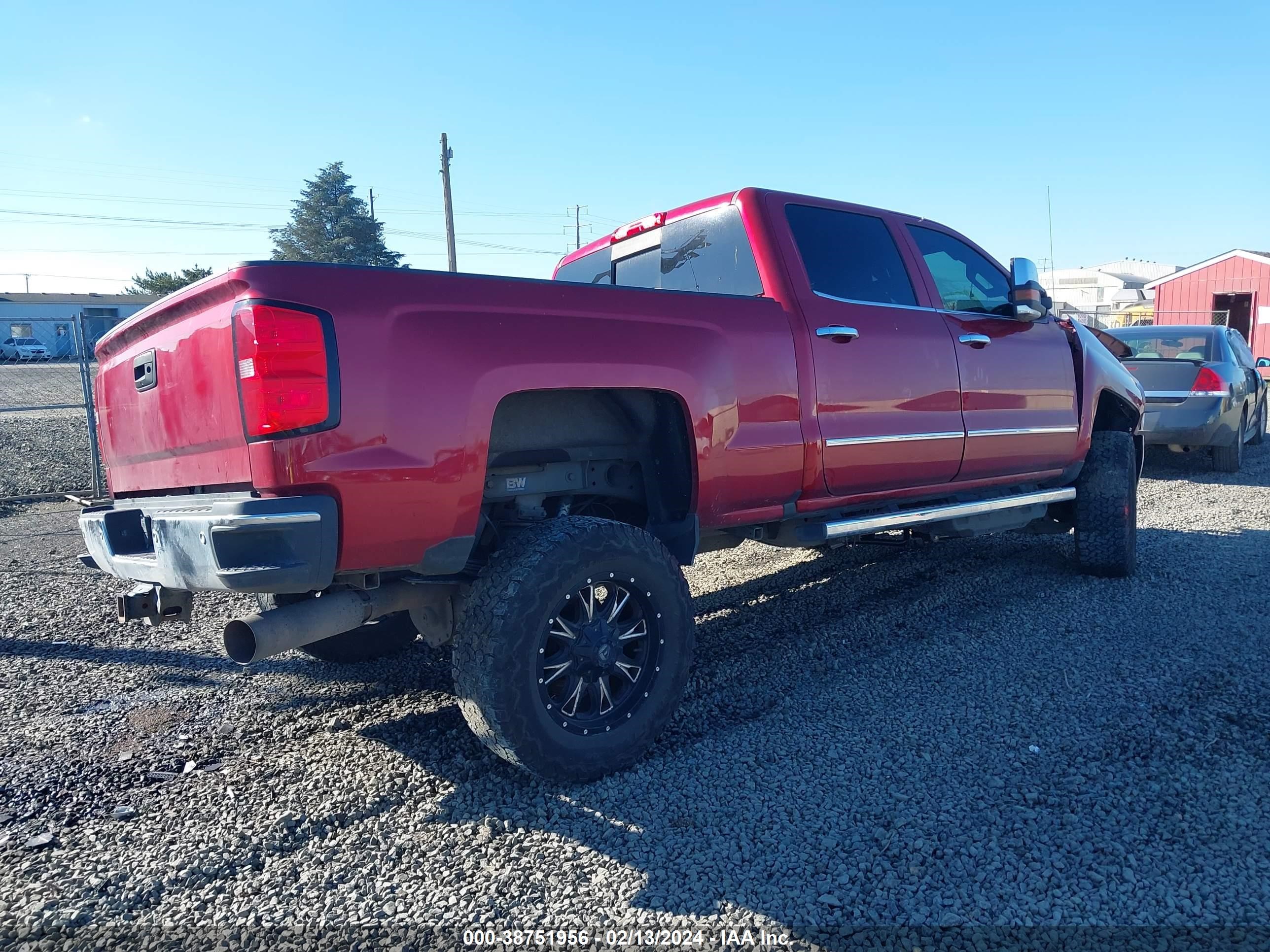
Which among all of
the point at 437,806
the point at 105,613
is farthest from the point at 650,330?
the point at 105,613

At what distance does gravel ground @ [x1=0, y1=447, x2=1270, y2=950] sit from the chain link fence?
502cm

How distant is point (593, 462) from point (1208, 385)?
910 centimetres

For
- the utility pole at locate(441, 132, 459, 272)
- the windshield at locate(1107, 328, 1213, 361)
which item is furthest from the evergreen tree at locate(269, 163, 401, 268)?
the windshield at locate(1107, 328, 1213, 361)

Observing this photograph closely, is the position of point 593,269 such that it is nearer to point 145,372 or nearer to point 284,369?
point 145,372

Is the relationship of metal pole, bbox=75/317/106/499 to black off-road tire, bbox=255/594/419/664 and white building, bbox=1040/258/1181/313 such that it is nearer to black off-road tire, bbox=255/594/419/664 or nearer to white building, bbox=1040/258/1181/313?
black off-road tire, bbox=255/594/419/664

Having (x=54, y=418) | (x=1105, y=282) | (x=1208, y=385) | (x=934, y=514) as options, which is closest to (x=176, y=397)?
(x=934, y=514)

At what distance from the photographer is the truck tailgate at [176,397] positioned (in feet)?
8.64

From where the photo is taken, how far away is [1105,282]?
77.1 m

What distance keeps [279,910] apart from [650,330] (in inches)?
84.9

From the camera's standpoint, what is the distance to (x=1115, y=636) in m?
4.40

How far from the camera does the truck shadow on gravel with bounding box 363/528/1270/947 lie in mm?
2359

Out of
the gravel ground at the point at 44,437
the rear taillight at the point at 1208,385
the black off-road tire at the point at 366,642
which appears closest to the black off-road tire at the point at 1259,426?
the rear taillight at the point at 1208,385

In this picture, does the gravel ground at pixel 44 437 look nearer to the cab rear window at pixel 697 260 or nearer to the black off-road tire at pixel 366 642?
the black off-road tire at pixel 366 642

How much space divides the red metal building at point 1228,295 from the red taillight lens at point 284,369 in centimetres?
3318
